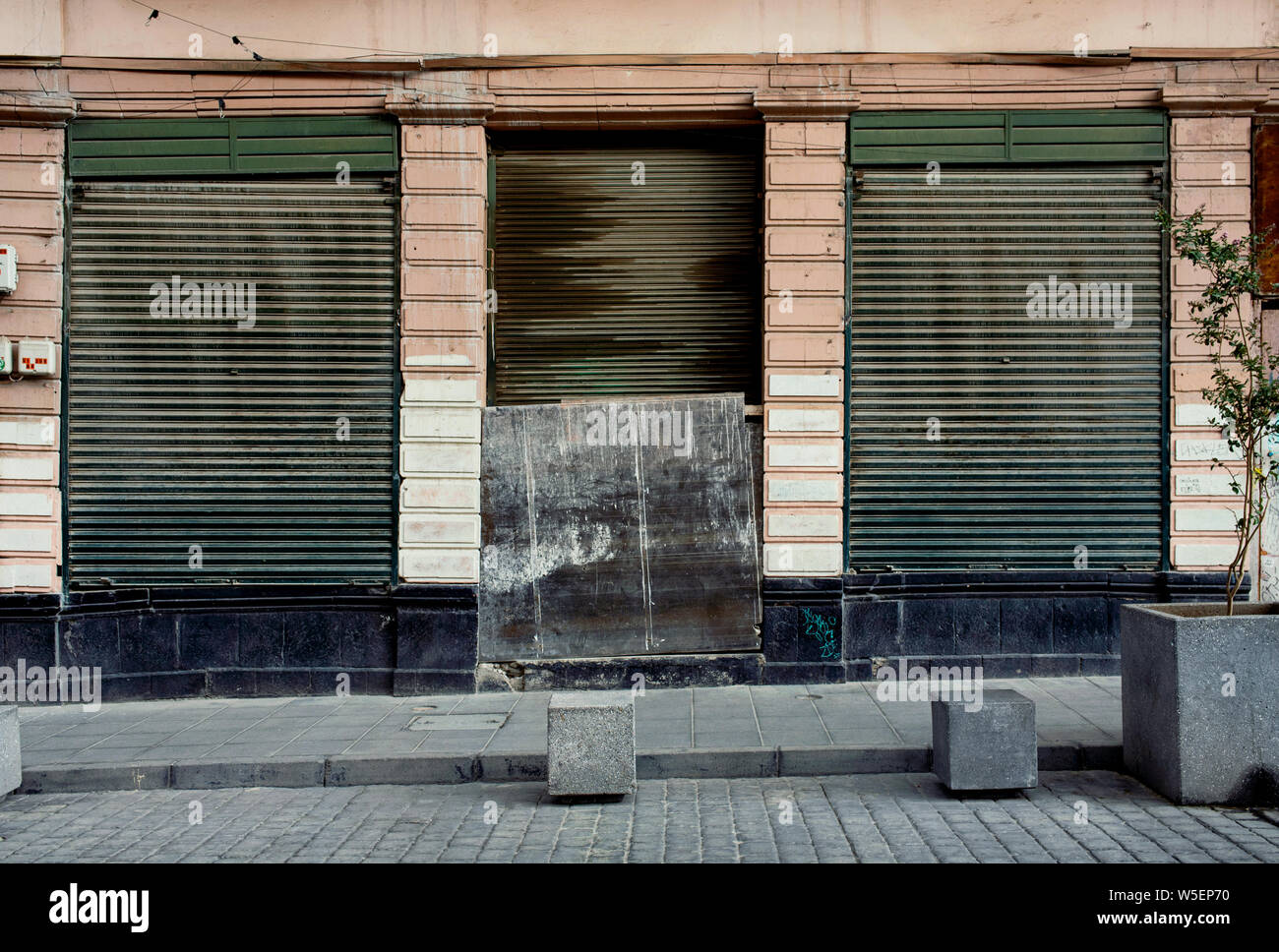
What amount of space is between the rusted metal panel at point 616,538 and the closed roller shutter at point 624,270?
0.53 metres

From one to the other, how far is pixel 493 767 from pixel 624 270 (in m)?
4.92

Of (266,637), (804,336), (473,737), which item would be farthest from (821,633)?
(266,637)

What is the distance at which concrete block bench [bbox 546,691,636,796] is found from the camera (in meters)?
6.42

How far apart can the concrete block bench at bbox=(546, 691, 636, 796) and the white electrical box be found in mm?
6361

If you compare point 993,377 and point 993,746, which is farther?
point 993,377

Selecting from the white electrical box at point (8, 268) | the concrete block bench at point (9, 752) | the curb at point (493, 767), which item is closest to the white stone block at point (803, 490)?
the curb at point (493, 767)

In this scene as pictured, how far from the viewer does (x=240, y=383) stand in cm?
960

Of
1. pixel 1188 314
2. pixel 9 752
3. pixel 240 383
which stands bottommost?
pixel 9 752

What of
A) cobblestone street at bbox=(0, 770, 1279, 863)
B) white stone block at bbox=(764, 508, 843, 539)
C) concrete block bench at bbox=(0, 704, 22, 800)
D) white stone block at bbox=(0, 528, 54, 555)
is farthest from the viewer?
white stone block at bbox=(764, 508, 843, 539)

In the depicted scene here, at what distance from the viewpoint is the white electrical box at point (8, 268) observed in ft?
30.1

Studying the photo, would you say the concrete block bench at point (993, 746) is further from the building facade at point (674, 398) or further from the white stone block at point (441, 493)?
the white stone block at point (441, 493)

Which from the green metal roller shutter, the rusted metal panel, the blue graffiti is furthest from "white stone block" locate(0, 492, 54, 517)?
the blue graffiti

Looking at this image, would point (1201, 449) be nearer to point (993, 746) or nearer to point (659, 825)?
point (993, 746)

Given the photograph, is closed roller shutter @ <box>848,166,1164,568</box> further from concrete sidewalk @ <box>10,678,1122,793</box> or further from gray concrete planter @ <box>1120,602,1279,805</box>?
gray concrete planter @ <box>1120,602,1279,805</box>
